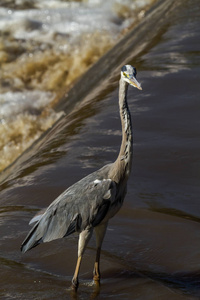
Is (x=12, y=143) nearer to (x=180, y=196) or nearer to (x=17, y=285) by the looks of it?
(x=180, y=196)

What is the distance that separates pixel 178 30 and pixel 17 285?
7.78 m

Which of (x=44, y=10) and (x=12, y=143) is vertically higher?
(x=44, y=10)

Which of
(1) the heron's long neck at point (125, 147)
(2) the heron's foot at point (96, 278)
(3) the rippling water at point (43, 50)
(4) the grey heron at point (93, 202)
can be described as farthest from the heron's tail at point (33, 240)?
(3) the rippling water at point (43, 50)

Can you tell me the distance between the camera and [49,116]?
1237 centimetres

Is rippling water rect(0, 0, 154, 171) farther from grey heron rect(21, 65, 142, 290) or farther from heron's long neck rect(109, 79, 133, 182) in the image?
heron's long neck rect(109, 79, 133, 182)

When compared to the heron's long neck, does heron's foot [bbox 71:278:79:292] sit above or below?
below

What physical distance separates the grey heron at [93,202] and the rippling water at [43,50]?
6844mm

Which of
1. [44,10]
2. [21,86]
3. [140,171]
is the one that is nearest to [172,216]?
[140,171]

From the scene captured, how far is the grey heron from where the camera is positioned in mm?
4348

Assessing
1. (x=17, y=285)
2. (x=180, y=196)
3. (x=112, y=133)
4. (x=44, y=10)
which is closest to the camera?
(x=17, y=285)

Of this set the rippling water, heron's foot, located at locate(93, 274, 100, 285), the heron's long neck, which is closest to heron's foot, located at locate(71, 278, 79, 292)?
heron's foot, located at locate(93, 274, 100, 285)

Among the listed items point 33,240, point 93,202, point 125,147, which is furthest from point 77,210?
point 125,147

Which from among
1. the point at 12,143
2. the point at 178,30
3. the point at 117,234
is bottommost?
the point at 12,143

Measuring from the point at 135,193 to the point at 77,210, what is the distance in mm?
2005
